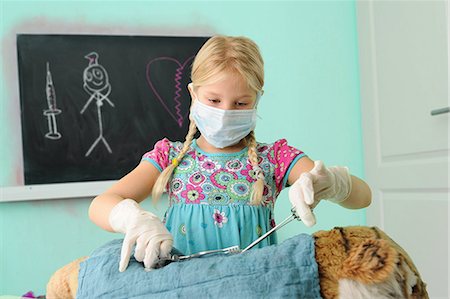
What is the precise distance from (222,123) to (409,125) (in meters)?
1.49

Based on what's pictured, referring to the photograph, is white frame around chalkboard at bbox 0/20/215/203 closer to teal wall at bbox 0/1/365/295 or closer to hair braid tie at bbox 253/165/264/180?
teal wall at bbox 0/1/365/295

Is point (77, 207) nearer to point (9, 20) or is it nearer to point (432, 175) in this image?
point (9, 20)

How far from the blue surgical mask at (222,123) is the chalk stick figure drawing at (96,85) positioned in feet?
4.38

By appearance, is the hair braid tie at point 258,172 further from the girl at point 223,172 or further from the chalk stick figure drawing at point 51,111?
the chalk stick figure drawing at point 51,111

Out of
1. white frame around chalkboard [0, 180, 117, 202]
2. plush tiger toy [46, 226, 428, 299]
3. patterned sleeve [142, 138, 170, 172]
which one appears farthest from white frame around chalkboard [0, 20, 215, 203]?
plush tiger toy [46, 226, 428, 299]

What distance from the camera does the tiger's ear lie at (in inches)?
25.0

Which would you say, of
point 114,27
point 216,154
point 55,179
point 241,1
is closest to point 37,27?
point 114,27

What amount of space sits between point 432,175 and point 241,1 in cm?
120

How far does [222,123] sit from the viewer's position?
1.09 m

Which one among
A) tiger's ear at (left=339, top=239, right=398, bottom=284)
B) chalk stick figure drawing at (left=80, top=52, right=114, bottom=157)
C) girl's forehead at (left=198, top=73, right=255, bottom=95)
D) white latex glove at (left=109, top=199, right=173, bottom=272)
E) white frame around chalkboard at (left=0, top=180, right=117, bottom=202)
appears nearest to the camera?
tiger's ear at (left=339, top=239, right=398, bottom=284)

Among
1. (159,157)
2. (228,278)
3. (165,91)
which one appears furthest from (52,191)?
(228,278)

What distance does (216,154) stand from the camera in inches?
45.5


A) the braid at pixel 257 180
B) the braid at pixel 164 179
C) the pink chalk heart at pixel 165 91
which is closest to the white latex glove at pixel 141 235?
the braid at pixel 164 179

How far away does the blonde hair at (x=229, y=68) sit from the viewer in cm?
106
